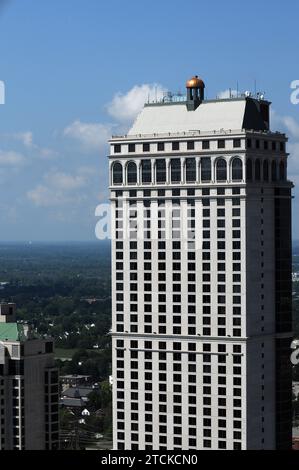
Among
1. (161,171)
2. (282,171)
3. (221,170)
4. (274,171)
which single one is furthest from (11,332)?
(282,171)

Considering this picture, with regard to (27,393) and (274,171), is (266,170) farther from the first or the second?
(27,393)

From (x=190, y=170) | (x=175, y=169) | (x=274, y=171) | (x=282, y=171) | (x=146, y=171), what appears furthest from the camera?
(x=282, y=171)

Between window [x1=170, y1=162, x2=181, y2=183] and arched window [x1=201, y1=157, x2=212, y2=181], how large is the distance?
1152mm

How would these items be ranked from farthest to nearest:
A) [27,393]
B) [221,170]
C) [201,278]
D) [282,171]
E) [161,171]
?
[27,393]
[282,171]
[161,171]
[201,278]
[221,170]

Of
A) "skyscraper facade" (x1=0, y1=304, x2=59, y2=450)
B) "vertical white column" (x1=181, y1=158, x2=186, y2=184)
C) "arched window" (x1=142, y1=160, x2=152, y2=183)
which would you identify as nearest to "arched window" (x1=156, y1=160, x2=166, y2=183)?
"arched window" (x1=142, y1=160, x2=152, y2=183)

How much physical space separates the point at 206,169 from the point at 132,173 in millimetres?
3908

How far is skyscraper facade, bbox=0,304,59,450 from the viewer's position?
2741 inches

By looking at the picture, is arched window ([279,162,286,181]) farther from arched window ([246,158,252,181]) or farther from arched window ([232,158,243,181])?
arched window ([232,158,243,181])

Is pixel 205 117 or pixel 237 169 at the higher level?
pixel 205 117

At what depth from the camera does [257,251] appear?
214 feet

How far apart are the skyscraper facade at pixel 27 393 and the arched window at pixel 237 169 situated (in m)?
13.9

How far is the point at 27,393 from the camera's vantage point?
69.9 m

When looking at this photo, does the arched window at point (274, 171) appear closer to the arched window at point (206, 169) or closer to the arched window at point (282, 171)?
the arched window at point (282, 171)
